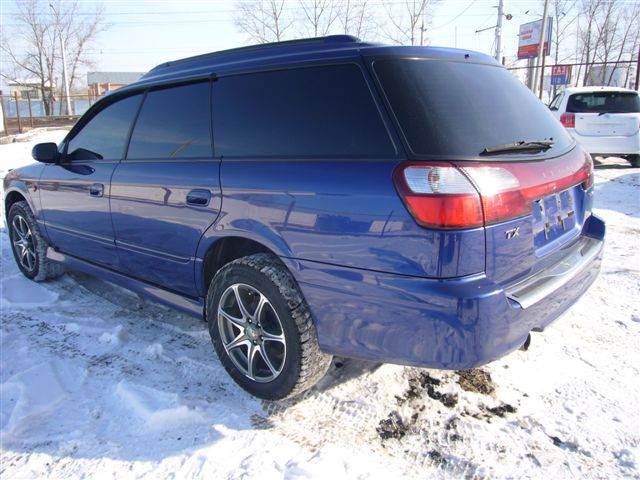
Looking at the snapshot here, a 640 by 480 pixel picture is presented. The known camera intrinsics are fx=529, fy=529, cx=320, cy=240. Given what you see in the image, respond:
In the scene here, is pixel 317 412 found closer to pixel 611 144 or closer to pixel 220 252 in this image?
pixel 220 252

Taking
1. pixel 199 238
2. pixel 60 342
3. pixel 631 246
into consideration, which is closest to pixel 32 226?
pixel 60 342

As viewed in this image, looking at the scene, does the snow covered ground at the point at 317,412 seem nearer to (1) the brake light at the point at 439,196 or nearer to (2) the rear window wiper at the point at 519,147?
(1) the brake light at the point at 439,196

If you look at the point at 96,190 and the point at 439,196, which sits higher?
the point at 439,196

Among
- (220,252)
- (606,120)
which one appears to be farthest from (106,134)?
(606,120)

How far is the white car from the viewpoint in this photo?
9797 mm

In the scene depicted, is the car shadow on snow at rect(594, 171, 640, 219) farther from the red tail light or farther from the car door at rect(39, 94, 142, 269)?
the car door at rect(39, 94, 142, 269)

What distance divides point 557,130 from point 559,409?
60.6 inches

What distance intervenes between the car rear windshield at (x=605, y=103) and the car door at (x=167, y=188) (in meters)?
9.01

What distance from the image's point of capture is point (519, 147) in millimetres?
2391

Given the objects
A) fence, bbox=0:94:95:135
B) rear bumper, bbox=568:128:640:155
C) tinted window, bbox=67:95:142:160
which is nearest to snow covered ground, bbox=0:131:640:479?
tinted window, bbox=67:95:142:160

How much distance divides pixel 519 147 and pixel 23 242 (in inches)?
173

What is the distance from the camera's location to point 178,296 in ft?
10.8

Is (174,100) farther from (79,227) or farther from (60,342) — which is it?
(60,342)

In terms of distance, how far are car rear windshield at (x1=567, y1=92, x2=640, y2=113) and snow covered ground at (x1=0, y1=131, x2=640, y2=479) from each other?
24.5 feet
